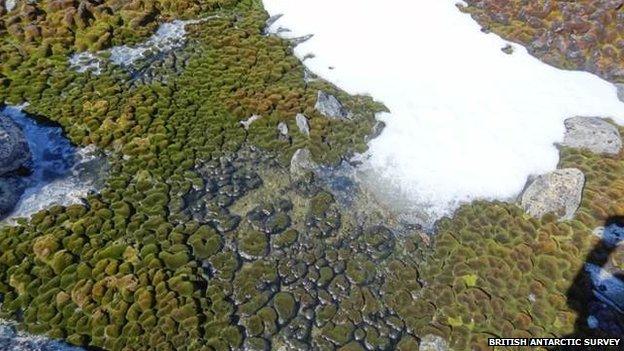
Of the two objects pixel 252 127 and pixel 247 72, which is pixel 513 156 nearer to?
pixel 252 127

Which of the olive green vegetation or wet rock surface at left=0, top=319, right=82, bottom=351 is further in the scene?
the olive green vegetation

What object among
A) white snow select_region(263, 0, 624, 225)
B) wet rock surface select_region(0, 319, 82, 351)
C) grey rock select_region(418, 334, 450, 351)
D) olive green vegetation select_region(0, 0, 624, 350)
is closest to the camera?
wet rock surface select_region(0, 319, 82, 351)

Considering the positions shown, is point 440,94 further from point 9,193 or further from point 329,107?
point 9,193

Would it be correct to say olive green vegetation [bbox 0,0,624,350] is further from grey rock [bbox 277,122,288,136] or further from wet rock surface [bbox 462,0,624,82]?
wet rock surface [bbox 462,0,624,82]

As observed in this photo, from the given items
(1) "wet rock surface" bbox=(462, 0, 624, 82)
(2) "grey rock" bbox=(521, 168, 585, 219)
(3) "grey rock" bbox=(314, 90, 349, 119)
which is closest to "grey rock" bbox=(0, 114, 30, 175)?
(3) "grey rock" bbox=(314, 90, 349, 119)

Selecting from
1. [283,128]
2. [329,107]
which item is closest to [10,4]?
[283,128]

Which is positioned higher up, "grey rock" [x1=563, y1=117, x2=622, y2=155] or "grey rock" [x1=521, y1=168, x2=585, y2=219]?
"grey rock" [x1=563, y1=117, x2=622, y2=155]

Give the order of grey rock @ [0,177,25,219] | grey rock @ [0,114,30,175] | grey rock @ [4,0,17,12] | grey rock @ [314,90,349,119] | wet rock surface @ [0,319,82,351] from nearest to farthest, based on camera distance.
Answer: wet rock surface @ [0,319,82,351], grey rock @ [0,177,25,219], grey rock @ [0,114,30,175], grey rock @ [314,90,349,119], grey rock @ [4,0,17,12]

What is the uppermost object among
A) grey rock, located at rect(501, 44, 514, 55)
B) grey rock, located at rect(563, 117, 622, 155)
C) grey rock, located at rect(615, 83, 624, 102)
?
grey rock, located at rect(501, 44, 514, 55)

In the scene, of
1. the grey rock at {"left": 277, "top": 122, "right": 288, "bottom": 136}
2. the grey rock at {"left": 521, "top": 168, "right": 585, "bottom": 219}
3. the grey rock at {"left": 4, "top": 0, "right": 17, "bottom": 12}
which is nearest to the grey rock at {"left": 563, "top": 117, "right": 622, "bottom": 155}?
the grey rock at {"left": 521, "top": 168, "right": 585, "bottom": 219}
